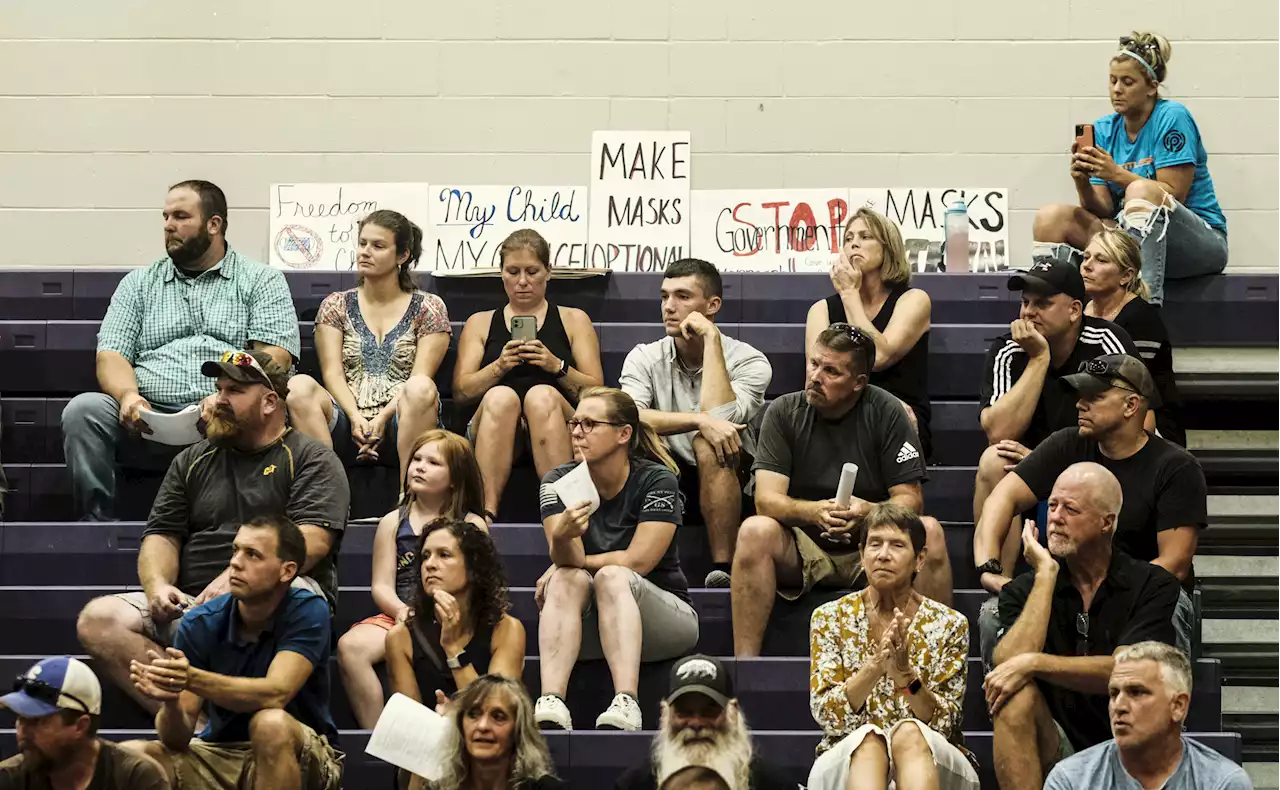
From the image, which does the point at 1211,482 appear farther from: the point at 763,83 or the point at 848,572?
the point at 763,83

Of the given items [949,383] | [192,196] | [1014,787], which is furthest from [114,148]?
[1014,787]

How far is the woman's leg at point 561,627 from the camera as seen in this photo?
540 cm

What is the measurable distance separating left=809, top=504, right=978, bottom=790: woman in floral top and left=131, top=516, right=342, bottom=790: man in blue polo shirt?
4.26 ft

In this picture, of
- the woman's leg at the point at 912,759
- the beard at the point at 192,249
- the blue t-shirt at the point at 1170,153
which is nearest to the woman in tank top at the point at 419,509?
the woman's leg at the point at 912,759

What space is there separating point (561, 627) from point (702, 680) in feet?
2.17

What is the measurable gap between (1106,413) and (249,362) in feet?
8.26

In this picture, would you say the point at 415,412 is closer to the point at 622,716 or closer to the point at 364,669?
the point at 364,669

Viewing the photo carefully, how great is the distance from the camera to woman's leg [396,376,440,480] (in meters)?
6.33

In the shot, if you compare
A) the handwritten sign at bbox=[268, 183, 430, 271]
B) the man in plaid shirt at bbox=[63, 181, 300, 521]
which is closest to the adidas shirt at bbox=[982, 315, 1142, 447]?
the man in plaid shirt at bbox=[63, 181, 300, 521]

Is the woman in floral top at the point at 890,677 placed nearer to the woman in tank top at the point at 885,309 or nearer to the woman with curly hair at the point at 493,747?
the woman with curly hair at the point at 493,747

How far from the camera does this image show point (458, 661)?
17.1ft

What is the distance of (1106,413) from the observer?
5.62 meters

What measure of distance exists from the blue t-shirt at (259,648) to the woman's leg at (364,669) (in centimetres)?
25

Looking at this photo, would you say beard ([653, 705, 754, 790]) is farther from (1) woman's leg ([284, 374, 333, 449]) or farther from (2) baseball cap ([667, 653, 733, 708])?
(1) woman's leg ([284, 374, 333, 449])
